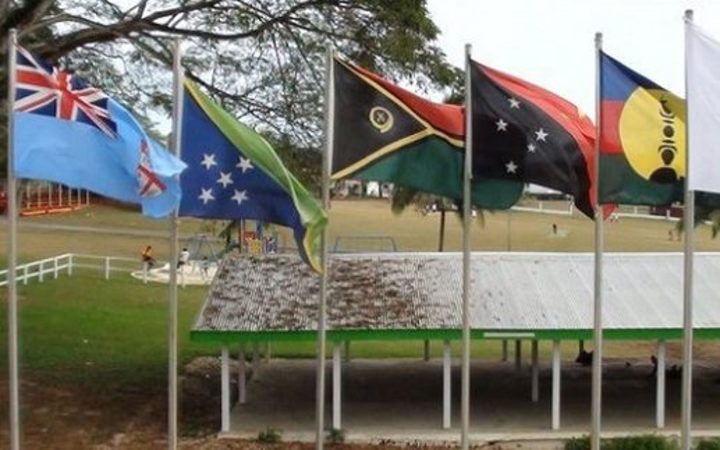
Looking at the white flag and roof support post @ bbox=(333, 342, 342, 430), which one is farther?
roof support post @ bbox=(333, 342, 342, 430)

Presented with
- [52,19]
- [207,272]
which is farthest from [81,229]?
[52,19]

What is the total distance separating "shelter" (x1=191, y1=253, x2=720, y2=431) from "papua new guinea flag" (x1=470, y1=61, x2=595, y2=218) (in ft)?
23.1

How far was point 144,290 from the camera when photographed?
1540 inches

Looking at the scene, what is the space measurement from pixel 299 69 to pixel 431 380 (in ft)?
25.5

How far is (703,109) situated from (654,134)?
0.73 metres

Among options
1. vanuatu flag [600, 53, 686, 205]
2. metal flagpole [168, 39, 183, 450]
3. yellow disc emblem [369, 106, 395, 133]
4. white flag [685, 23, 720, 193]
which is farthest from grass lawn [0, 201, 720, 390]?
white flag [685, 23, 720, 193]

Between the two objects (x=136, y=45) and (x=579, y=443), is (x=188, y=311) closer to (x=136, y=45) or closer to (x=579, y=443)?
(x=136, y=45)

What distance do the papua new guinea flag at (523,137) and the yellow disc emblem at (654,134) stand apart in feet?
1.95

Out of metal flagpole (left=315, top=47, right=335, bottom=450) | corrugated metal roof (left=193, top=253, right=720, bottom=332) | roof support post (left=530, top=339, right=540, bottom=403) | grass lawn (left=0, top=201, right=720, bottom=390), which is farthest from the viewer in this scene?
grass lawn (left=0, top=201, right=720, bottom=390)

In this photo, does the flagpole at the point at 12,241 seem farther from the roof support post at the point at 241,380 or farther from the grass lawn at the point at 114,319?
the grass lawn at the point at 114,319

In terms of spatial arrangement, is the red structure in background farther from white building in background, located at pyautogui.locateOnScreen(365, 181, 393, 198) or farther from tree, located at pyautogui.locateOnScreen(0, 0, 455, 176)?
tree, located at pyautogui.locateOnScreen(0, 0, 455, 176)

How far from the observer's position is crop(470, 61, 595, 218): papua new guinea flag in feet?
39.9

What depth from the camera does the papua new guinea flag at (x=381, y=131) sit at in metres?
12.2

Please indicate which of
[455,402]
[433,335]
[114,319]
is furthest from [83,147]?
[114,319]
